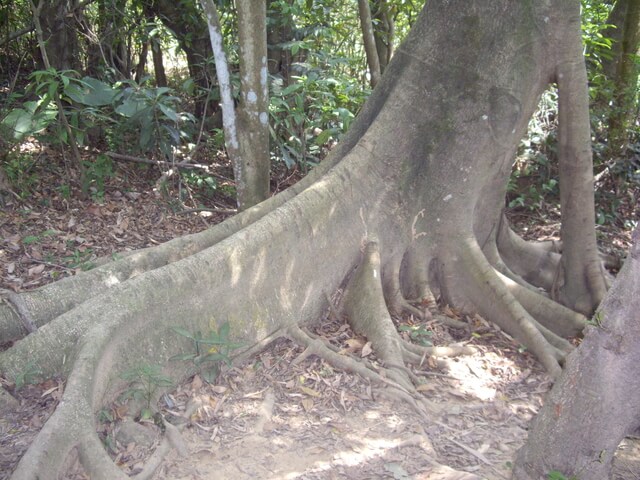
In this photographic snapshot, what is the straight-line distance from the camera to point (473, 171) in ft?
15.0

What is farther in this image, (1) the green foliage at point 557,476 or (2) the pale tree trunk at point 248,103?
(2) the pale tree trunk at point 248,103

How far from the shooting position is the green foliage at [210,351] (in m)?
3.37

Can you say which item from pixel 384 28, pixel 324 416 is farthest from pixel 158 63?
pixel 324 416

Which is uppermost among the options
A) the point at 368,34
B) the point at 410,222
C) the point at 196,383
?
the point at 368,34

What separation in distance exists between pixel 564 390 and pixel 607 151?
19.1 feet

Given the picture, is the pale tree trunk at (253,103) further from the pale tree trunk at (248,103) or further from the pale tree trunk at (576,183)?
the pale tree trunk at (576,183)

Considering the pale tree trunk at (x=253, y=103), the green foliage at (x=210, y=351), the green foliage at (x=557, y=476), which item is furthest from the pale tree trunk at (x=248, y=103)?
the green foliage at (x=557, y=476)

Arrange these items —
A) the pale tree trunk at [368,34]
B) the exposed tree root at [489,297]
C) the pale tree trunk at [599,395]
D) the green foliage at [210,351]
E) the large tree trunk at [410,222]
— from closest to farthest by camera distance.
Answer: the pale tree trunk at [599,395] → the green foliage at [210,351] → the large tree trunk at [410,222] → the exposed tree root at [489,297] → the pale tree trunk at [368,34]

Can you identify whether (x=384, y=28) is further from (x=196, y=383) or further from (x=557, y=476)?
(x=557, y=476)

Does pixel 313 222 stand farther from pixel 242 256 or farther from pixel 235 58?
pixel 235 58

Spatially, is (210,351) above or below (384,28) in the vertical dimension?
below

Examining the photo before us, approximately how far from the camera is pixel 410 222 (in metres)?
4.58

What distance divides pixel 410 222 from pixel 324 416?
6.01 feet

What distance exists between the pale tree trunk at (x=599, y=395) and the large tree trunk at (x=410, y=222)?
1044 mm
